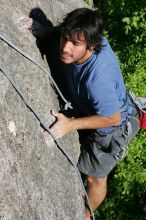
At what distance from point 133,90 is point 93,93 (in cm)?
276

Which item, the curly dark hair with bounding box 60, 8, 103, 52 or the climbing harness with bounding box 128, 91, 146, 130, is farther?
the climbing harness with bounding box 128, 91, 146, 130

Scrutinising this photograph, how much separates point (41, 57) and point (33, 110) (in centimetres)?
95

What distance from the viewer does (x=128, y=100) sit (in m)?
5.34

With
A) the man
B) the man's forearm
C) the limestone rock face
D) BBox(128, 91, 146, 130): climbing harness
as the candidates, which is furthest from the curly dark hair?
BBox(128, 91, 146, 130): climbing harness

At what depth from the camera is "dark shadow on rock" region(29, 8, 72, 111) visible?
5031 millimetres

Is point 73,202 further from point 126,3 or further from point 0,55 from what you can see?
point 126,3

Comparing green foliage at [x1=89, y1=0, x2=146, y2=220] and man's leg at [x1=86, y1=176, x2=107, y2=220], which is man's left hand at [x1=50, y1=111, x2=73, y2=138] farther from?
green foliage at [x1=89, y1=0, x2=146, y2=220]

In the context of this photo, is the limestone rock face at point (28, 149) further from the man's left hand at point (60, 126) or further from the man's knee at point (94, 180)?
the man's knee at point (94, 180)

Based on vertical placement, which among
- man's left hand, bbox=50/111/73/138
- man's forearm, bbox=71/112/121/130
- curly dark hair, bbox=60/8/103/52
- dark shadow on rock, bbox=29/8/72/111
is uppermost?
curly dark hair, bbox=60/8/103/52

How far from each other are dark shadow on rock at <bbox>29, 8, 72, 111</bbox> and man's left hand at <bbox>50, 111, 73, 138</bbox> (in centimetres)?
50

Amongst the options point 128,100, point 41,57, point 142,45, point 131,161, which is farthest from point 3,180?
point 142,45

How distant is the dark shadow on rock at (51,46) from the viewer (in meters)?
5.03

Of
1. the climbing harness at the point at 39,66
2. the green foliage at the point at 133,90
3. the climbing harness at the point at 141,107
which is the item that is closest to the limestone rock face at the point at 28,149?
the climbing harness at the point at 39,66

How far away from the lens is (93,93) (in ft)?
14.7
